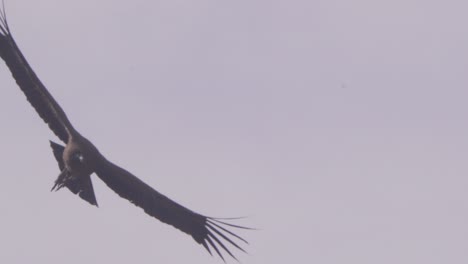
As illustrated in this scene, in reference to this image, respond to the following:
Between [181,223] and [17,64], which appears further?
[181,223]

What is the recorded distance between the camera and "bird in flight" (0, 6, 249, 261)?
30281mm

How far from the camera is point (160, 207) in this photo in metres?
32.6

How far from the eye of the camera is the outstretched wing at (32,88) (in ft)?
98.5

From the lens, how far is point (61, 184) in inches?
1216

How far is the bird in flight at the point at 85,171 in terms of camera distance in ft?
99.3

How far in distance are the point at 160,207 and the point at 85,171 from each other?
6.86ft

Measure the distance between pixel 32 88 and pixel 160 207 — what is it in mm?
3611

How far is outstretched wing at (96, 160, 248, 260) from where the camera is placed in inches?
1264

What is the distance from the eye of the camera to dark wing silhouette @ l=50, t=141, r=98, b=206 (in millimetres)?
31031

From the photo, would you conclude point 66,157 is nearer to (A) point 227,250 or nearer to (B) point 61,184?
(B) point 61,184

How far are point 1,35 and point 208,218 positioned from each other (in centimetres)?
518

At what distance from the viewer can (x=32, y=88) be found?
30641 mm

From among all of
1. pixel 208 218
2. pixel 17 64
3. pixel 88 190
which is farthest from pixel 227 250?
pixel 17 64

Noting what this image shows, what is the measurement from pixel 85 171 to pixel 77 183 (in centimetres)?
26
